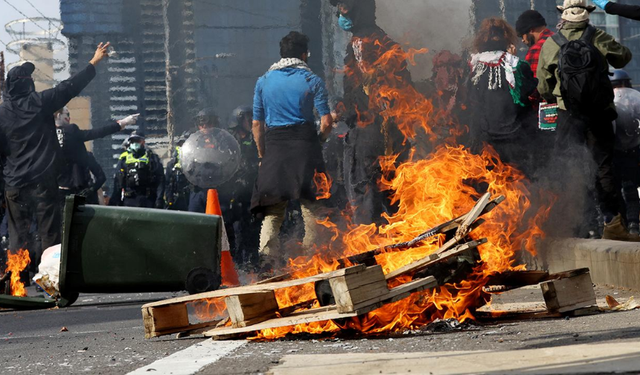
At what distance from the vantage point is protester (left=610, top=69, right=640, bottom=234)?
12.4 m

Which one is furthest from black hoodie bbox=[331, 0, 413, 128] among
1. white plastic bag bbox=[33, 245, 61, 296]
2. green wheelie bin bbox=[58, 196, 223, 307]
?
white plastic bag bbox=[33, 245, 61, 296]

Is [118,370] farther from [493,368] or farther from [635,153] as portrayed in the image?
[635,153]

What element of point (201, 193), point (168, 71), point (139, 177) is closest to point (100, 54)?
point (201, 193)

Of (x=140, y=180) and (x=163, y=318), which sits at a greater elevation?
(x=140, y=180)

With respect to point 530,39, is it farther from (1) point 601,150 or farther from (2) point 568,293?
(2) point 568,293

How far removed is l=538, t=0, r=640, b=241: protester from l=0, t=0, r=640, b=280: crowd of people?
1 centimetres

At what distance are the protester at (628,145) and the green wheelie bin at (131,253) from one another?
225 inches

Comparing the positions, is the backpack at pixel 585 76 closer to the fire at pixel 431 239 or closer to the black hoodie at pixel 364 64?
the fire at pixel 431 239

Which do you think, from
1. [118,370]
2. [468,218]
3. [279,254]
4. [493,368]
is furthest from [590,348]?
[279,254]

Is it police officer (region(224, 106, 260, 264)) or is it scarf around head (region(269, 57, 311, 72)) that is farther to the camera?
police officer (region(224, 106, 260, 264))

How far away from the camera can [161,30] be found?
43688mm

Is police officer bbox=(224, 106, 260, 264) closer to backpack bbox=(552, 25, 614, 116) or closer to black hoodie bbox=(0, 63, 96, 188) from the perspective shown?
black hoodie bbox=(0, 63, 96, 188)

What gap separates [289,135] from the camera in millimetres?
9844

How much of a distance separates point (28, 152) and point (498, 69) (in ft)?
16.2
